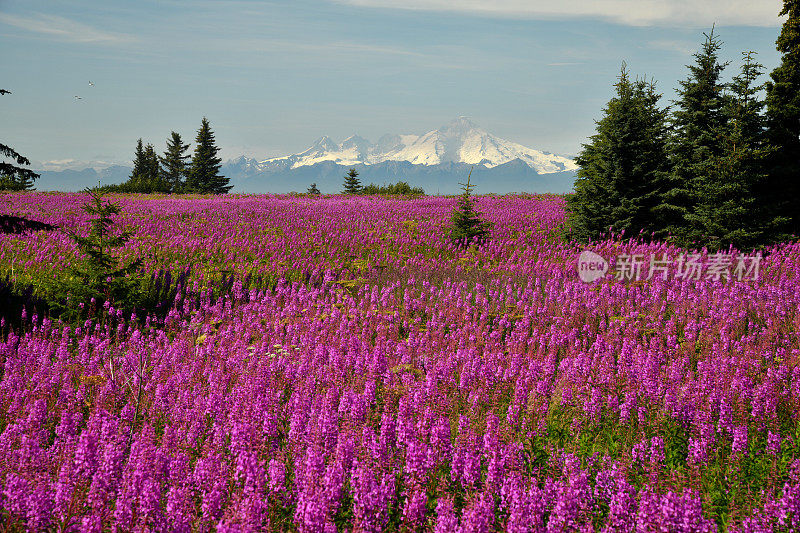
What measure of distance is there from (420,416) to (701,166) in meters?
15.0

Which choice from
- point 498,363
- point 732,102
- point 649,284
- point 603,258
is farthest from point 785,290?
point 732,102

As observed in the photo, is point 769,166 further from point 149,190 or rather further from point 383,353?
point 149,190

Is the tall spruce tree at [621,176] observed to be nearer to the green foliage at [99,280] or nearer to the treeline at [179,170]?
the green foliage at [99,280]

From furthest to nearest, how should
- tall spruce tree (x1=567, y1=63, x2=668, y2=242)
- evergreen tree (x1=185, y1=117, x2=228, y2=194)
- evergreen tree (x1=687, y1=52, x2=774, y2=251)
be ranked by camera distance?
evergreen tree (x1=185, y1=117, x2=228, y2=194) < tall spruce tree (x1=567, y1=63, x2=668, y2=242) < evergreen tree (x1=687, y1=52, x2=774, y2=251)

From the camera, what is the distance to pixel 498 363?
19.0 ft

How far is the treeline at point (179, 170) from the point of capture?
51.0 metres

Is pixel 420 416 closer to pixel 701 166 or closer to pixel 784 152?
pixel 701 166

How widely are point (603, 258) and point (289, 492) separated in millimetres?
11967

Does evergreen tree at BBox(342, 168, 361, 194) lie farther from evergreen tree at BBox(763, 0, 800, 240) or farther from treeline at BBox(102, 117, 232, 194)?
evergreen tree at BBox(763, 0, 800, 240)

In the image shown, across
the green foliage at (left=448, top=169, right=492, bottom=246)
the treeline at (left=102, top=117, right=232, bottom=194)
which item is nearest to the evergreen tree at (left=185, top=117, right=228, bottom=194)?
the treeline at (left=102, top=117, right=232, bottom=194)

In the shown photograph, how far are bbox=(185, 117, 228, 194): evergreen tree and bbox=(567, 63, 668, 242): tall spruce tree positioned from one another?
57.7 metres

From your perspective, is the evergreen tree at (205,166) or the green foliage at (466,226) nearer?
the green foliage at (466,226)

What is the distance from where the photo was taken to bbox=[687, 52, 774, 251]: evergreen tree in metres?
15.1

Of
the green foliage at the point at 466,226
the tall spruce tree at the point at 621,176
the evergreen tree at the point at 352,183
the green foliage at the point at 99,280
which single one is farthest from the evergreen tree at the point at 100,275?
the evergreen tree at the point at 352,183
